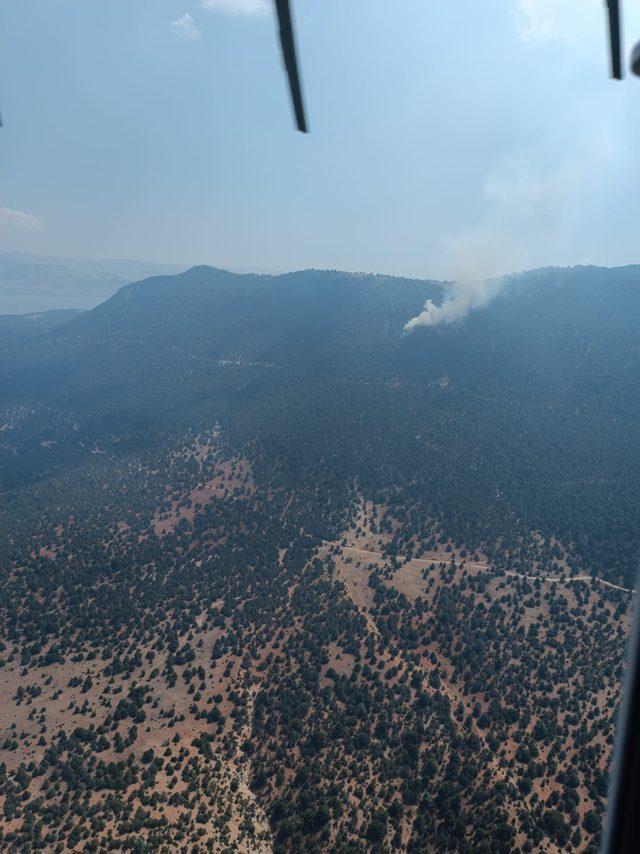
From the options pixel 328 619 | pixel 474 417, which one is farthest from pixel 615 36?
pixel 474 417

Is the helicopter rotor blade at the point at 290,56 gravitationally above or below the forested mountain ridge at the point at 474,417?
above

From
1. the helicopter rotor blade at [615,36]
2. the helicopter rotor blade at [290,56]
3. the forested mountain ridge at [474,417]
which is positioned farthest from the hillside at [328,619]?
the helicopter rotor blade at [290,56]

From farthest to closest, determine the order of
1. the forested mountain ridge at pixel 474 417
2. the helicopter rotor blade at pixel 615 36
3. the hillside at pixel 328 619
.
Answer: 1. the forested mountain ridge at pixel 474 417
2. the hillside at pixel 328 619
3. the helicopter rotor blade at pixel 615 36

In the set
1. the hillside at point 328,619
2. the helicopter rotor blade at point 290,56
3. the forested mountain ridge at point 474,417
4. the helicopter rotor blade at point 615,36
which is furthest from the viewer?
the forested mountain ridge at point 474,417

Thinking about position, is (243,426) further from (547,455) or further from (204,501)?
(547,455)

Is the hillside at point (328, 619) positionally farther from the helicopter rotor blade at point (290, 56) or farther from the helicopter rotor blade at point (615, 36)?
the helicopter rotor blade at point (290, 56)
